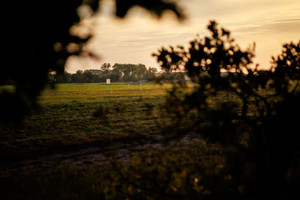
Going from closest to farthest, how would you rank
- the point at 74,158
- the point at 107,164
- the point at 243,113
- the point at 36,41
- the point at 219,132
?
the point at 36,41 < the point at 219,132 < the point at 243,113 < the point at 107,164 < the point at 74,158

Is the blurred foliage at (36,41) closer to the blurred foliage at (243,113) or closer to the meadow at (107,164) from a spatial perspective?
the meadow at (107,164)

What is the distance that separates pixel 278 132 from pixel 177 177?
1067 millimetres

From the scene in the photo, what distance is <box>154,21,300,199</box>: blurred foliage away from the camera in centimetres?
198

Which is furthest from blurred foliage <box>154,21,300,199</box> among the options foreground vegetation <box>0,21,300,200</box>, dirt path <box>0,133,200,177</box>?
dirt path <box>0,133,200,177</box>

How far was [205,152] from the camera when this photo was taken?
6359mm

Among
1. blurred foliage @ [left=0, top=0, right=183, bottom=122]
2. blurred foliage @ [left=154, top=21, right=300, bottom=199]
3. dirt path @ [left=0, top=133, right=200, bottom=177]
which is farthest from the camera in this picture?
dirt path @ [left=0, top=133, right=200, bottom=177]

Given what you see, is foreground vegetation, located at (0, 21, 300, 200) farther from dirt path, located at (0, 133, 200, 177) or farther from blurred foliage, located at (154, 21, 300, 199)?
dirt path, located at (0, 133, 200, 177)

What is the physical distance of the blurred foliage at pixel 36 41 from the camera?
1.42 metres

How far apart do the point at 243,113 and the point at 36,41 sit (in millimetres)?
2440

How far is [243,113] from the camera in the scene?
2699 mm

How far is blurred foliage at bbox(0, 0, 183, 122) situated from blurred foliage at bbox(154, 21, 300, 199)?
3.80ft

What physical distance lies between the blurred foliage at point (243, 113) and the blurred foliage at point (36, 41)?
1.16 meters

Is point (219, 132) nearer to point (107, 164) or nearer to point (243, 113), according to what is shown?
point (243, 113)

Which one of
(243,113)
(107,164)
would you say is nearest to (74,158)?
(107,164)
